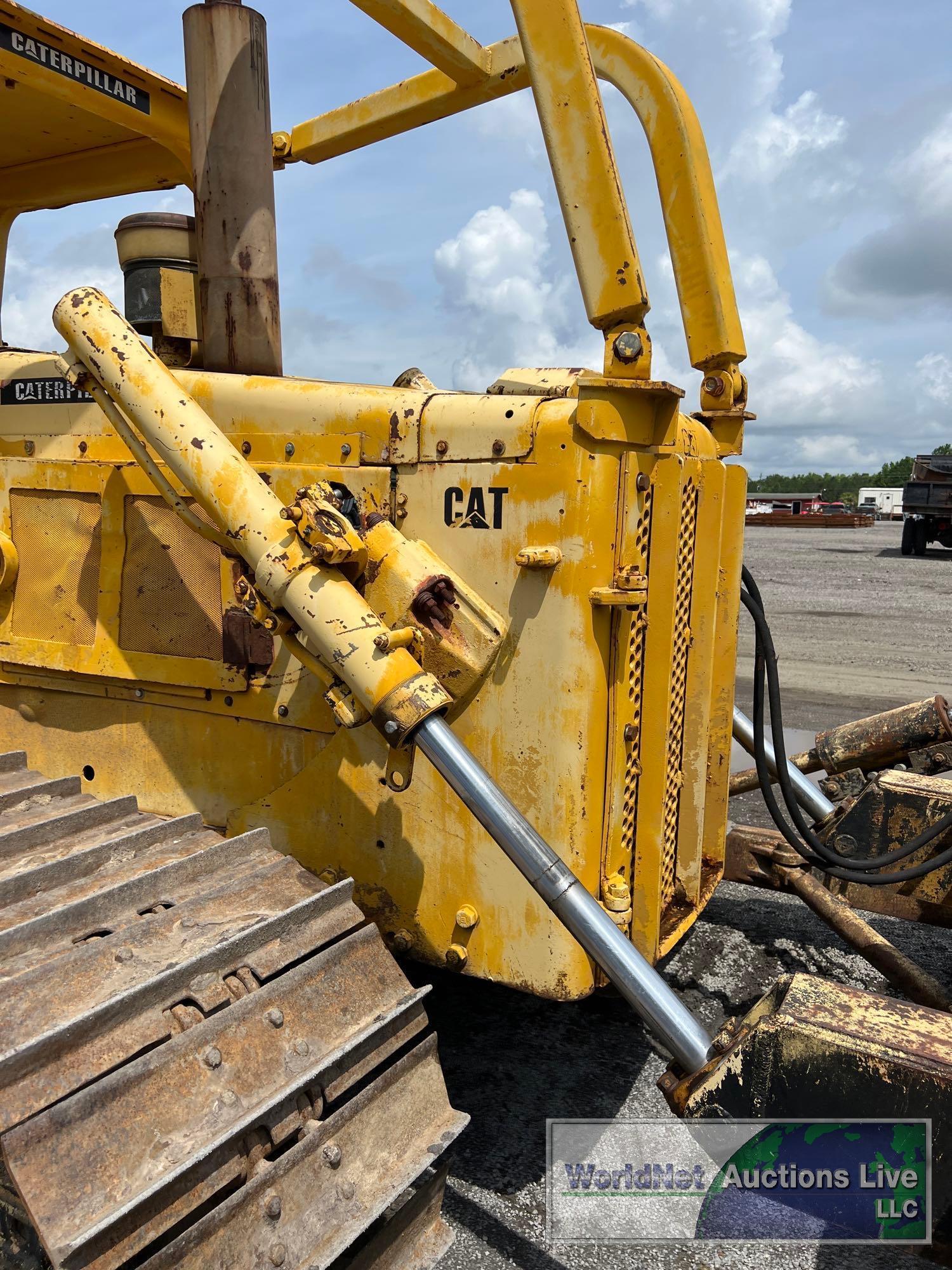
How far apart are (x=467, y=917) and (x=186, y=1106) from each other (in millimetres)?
900

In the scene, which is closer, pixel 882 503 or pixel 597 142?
pixel 597 142

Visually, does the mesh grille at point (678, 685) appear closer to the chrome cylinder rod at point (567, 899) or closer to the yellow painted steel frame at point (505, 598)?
the yellow painted steel frame at point (505, 598)

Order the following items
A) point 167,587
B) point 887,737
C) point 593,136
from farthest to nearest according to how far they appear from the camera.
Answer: point 887,737, point 167,587, point 593,136

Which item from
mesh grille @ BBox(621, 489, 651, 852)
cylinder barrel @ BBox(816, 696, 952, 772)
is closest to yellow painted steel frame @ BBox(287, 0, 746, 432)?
mesh grille @ BBox(621, 489, 651, 852)

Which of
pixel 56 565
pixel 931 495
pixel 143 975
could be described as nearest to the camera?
pixel 143 975

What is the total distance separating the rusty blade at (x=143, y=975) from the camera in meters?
1.59

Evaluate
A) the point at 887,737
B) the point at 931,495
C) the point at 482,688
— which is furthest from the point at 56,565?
the point at 931,495

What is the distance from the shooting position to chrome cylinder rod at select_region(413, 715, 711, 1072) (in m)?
1.94

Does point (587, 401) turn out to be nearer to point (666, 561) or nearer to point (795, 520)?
point (666, 561)

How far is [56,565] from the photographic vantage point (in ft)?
9.67

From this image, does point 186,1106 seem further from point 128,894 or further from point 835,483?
point 835,483

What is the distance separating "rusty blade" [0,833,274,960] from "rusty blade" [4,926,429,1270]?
1.03 feet

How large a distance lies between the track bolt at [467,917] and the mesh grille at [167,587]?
3.15 feet

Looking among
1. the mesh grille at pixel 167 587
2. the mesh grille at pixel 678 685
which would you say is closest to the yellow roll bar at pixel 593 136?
the mesh grille at pixel 678 685
